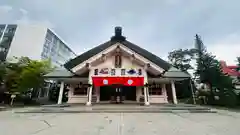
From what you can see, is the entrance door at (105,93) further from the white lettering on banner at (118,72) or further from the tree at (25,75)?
the tree at (25,75)

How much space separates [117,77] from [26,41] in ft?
77.9

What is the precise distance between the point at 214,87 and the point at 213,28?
21.3ft

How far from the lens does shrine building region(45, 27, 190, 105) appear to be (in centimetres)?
993

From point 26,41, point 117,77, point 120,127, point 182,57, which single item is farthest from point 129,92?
point 26,41

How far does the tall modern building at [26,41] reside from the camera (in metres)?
24.5

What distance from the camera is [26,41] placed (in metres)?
25.4

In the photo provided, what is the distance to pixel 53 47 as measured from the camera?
2864 centimetres

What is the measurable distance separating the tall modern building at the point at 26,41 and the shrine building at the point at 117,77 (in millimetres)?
16088

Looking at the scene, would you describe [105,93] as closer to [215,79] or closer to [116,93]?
[116,93]

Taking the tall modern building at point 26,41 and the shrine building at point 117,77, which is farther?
the tall modern building at point 26,41

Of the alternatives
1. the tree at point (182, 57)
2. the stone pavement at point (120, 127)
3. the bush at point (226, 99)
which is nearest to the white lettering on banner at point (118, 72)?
the stone pavement at point (120, 127)

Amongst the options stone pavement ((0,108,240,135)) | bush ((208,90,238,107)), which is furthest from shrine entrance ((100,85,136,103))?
bush ((208,90,238,107))

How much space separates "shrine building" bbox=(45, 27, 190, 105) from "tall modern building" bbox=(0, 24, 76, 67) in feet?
52.8

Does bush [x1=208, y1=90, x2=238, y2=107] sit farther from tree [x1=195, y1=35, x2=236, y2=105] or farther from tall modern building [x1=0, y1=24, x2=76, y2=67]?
tall modern building [x1=0, y1=24, x2=76, y2=67]
